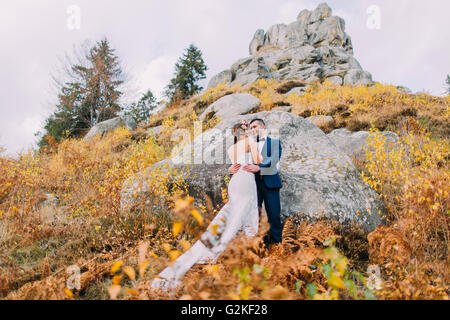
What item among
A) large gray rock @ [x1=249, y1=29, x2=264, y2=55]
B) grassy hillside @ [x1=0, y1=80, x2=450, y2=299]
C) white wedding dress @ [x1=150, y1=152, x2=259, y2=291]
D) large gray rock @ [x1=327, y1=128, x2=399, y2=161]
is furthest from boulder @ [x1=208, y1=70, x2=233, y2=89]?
white wedding dress @ [x1=150, y1=152, x2=259, y2=291]

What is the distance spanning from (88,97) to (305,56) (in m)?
23.5

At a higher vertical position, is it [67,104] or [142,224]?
[67,104]

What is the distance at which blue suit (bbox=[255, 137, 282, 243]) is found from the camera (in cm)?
332

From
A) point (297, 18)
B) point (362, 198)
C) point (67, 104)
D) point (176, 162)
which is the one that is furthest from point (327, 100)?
point (297, 18)

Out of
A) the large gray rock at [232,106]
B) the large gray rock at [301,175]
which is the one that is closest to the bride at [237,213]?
the large gray rock at [301,175]

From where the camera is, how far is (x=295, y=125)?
17.4 ft

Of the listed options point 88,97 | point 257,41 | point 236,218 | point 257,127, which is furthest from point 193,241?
point 257,41

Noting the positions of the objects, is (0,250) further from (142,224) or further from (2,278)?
(142,224)

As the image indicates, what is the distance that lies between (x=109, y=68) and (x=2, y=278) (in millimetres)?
19065

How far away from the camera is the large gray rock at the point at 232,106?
1040cm

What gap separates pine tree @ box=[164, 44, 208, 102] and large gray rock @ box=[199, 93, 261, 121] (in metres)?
12.7

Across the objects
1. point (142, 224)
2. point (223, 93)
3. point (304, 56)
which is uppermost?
point (304, 56)

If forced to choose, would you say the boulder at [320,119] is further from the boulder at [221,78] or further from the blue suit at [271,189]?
the boulder at [221,78]
